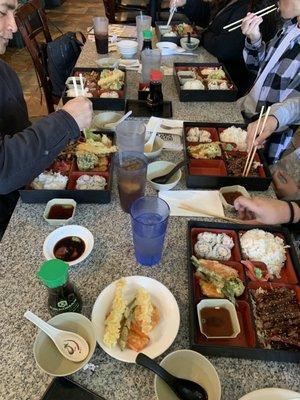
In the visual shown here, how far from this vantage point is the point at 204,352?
2.62ft

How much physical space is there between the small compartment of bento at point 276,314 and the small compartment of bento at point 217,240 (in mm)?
117

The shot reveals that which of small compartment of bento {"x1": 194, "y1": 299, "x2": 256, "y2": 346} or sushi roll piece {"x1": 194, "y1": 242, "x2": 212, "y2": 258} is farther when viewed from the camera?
sushi roll piece {"x1": 194, "y1": 242, "x2": 212, "y2": 258}

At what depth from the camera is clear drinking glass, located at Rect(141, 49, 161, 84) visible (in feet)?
Answer: 6.40

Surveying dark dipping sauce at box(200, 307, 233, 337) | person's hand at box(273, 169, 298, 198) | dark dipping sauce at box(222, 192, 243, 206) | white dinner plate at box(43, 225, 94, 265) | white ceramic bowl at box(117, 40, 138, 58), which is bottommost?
person's hand at box(273, 169, 298, 198)

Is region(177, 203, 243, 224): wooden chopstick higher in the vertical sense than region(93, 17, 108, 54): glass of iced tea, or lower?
lower

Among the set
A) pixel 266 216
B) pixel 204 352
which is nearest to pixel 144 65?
pixel 266 216

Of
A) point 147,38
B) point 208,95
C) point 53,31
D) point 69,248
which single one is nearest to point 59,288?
point 69,248

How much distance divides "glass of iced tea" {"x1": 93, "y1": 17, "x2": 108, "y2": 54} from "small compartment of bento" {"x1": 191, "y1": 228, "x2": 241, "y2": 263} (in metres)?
1.89

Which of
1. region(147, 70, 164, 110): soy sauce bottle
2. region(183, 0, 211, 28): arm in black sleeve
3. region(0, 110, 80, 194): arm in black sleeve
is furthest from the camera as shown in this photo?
region(183, 0, 211, 28): arm in black sleeve

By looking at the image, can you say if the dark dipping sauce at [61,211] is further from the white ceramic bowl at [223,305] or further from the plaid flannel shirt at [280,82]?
the plaid flannel shirt at [280,82]

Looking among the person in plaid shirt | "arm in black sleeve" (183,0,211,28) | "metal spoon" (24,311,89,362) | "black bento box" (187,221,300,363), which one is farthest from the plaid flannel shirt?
"arm in black sleeve" (183,0,211,28)

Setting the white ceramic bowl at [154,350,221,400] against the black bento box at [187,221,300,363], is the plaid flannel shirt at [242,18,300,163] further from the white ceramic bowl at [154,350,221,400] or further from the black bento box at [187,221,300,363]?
the white ceramic bowl at [154,350,221,400]

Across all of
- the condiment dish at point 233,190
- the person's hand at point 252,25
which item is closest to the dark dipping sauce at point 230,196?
the condiment dish at point 233,190

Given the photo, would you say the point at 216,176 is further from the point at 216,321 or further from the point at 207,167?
the point at 216,321
